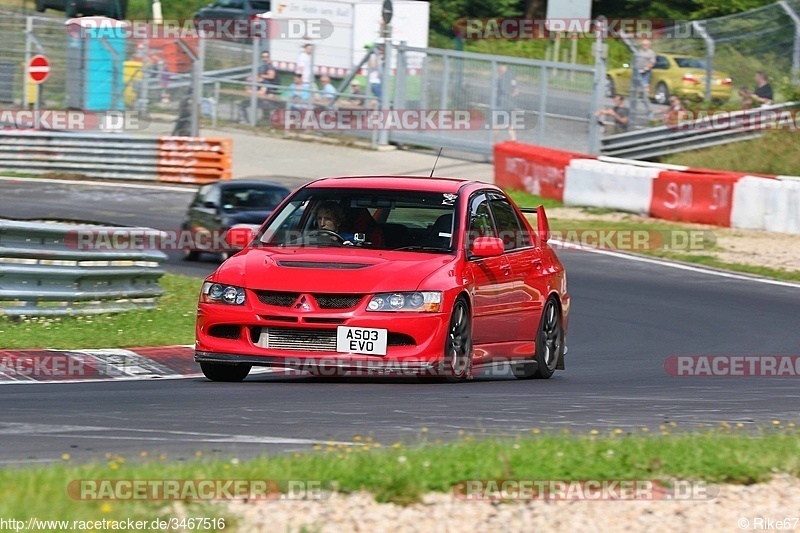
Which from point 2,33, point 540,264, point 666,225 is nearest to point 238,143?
point 2,33

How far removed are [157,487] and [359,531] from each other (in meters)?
0.77

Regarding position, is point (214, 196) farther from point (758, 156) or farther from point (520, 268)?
point (758, 156)

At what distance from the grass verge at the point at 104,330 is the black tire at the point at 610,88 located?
56.3 ft

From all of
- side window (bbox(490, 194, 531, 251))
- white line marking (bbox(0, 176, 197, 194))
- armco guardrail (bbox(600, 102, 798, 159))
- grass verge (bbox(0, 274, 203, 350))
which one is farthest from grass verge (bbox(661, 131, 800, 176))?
side window (bbox(490, 194, 531, 251))

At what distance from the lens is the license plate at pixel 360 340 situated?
891 centimetres

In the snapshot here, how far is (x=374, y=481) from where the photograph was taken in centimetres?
550

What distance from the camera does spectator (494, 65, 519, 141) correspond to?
101 ft

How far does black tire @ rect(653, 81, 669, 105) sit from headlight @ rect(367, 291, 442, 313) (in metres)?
19.7

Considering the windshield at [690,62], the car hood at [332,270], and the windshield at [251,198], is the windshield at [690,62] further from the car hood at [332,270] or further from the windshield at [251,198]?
the car hood at [332,270]

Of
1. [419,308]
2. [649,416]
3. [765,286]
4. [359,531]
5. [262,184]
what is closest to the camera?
[359,531]

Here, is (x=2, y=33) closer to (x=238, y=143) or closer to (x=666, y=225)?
(x=238, y=143)

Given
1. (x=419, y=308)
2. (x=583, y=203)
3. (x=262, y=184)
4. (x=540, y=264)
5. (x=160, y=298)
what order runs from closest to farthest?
(x=419, y=308) < (x=540, y=264) < (x=160, y=298) < (x=262, y=184) < (x=583, y=203)

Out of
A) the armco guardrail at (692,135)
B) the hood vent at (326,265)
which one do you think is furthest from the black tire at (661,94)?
the hood vent at (326,265)

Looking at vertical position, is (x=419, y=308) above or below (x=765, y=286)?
above
